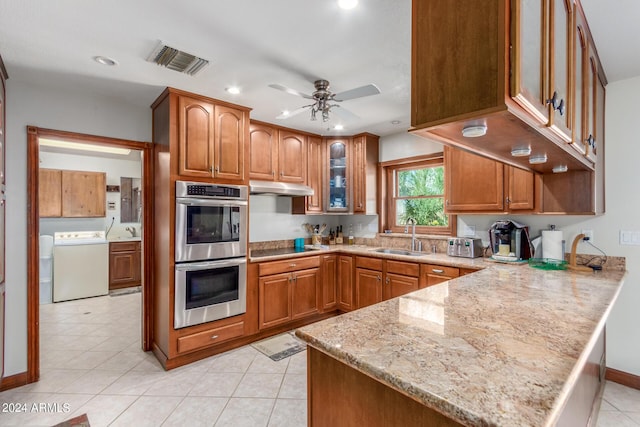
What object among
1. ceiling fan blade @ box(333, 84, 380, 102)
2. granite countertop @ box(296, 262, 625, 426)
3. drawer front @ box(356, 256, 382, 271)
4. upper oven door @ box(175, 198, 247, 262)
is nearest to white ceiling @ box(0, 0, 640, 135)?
ceiling fan blade @ box(333, 84, 380, 102)

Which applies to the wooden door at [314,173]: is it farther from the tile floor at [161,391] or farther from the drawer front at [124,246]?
the drawer front at [124,246]

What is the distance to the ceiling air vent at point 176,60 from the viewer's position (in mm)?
2094

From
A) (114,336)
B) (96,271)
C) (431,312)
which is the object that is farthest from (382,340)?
(96,271)

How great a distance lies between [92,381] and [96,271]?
128 inches

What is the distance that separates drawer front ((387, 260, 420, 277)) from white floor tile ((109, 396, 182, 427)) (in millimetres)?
2325

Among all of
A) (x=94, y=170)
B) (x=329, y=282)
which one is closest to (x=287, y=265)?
(x=329, y=282)

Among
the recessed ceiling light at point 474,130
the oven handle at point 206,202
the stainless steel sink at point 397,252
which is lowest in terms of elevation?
the stainless steel sink at point 397,252

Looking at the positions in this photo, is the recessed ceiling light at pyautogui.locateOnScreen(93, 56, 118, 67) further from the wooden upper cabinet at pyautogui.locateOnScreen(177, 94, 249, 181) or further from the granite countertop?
the granite countertop

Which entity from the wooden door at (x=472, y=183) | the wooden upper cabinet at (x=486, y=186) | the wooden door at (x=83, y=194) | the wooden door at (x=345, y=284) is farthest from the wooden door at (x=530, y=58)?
the wooden door at (x=83, y=194)

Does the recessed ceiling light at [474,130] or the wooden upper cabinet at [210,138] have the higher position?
the wooden upper cabinet at [210,138]

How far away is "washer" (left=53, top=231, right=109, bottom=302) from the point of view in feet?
15.9

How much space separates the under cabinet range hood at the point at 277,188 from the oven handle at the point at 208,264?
0.78 meters

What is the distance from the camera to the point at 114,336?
3.52 metres

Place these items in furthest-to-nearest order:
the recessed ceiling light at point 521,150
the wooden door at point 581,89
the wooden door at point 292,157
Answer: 1. the wooden door at point 292,157
2. the wooden door at point 581,89
3. the recessed ceiling light at point 521,150
